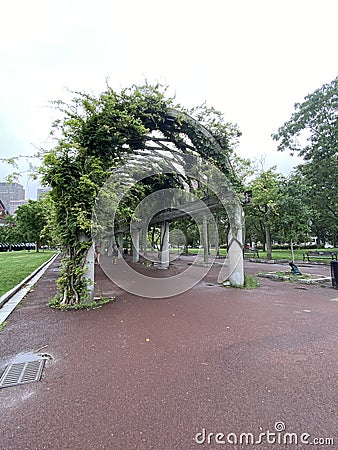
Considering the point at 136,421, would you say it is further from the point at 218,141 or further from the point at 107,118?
the point at 218,141

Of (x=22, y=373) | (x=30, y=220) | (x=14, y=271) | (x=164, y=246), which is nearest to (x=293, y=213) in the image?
(x=164, y=246)

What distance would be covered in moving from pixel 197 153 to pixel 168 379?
616 cm

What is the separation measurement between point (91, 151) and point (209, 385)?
517 centimetres

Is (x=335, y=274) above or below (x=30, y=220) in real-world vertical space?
below

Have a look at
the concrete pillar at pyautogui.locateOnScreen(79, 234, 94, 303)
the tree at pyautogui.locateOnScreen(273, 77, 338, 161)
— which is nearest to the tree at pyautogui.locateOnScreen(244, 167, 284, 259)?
the tree at pyautogui.locateOnScreen(273, 77, 338, 161)

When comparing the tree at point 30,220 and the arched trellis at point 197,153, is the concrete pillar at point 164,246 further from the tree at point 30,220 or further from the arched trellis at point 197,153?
the tree at point 30,220

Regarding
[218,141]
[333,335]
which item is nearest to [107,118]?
[218,141]

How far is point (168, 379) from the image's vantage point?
2.35 m

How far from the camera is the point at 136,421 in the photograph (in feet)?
5.78

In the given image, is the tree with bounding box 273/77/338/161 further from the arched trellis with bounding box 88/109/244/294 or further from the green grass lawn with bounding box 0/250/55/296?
the green grass lawn with bounding box 0/250/55/296

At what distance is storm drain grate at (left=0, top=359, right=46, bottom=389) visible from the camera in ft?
7.74

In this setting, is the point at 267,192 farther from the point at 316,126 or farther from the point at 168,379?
the point at 168,379

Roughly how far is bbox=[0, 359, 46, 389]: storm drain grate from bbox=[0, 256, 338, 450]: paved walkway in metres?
0.11

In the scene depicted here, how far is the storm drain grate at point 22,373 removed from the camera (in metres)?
2.36
